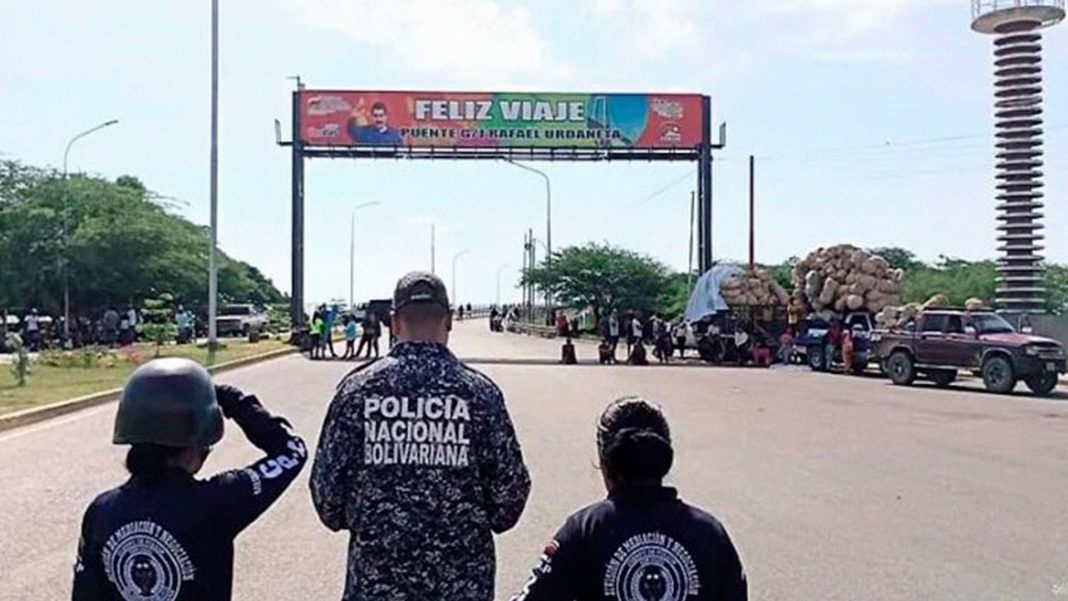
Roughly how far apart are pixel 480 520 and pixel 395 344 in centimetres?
60

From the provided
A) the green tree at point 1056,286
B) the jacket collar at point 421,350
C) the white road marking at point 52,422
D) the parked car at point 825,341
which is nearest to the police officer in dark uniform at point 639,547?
the jacket collar at point 421,350

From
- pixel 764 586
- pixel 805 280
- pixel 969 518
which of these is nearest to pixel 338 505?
pixel 764 586

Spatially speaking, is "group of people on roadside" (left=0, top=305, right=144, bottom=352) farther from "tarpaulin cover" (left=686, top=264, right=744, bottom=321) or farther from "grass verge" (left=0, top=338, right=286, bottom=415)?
"tarpaulin cover" (left=686, top=264, right=744, bottom=321)

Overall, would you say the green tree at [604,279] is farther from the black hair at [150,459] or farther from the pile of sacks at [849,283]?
the black hair at [150,459]

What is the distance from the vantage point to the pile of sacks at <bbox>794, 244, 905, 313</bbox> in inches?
1649

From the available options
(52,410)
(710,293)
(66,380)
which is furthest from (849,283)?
(52,410)

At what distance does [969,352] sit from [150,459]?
92.8ft

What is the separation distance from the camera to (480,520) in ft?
12.5

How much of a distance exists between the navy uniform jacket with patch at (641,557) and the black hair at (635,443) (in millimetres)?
52

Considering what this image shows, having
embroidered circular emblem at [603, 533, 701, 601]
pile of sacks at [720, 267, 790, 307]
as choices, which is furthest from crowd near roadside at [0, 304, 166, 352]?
embroidered circular emblem at [603, 533, 701, 601]

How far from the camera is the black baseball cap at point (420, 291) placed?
4.00 m

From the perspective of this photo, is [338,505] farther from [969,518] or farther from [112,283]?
[112,283]

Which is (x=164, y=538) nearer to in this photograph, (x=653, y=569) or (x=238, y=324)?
(x=653, y=569)

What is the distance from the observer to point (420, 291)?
404 centimetres
